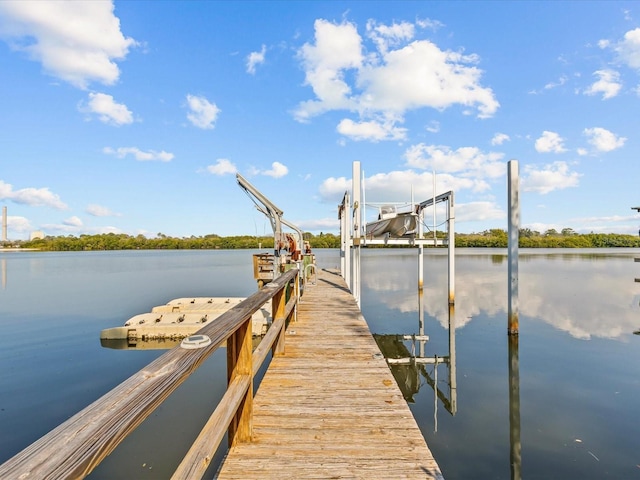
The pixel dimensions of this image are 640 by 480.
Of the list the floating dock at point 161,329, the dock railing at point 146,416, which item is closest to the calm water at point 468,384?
the floating dock at point 161,329

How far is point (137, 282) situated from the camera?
25.7 m

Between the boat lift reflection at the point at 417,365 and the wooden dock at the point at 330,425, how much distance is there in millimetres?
2067

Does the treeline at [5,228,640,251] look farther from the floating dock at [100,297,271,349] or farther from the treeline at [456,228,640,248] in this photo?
the floating dock at [100,297,271,349]

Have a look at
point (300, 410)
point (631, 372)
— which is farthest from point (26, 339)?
point (631, 372)

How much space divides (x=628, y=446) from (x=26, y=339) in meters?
15.5

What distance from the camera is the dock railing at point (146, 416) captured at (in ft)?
2.41

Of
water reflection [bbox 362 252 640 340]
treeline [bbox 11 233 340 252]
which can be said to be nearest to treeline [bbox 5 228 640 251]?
treeline [bbox 11 233 340 252]

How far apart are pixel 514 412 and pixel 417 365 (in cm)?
241

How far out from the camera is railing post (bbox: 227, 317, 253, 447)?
2375 mm

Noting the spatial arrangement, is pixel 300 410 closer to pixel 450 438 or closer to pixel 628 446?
pixel 450 438

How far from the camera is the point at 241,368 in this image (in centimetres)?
241

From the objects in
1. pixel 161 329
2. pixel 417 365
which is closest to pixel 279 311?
pixel 417 365

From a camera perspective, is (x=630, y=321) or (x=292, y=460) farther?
(x=630, y=321)

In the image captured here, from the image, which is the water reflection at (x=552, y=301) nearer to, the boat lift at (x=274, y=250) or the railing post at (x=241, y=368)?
the boat lift at (x=274, y=250)
